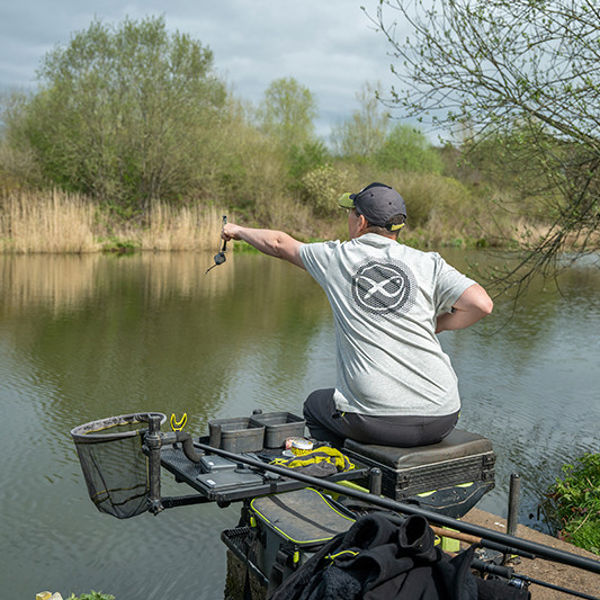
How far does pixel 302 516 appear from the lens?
234 centimetres

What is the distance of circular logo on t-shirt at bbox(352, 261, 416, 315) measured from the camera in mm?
2949

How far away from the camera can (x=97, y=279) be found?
46.9 feet

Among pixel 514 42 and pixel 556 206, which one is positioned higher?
pixel 514 42

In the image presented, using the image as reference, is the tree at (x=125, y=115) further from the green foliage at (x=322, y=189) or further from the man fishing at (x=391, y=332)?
the man fishing at (x=391, y=332)

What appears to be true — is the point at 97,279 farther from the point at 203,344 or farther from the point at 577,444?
the point at 577,444

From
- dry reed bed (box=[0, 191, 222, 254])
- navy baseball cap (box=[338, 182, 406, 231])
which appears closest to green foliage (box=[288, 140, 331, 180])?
dry reed bed (box=[0, 191, 222, 254])

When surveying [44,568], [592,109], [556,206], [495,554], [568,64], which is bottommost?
[44,568]

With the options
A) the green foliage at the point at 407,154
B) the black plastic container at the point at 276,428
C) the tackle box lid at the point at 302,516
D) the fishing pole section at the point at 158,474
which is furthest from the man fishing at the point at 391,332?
the green foliage at the point at 407,154

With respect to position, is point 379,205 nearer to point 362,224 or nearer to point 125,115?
point 362,224

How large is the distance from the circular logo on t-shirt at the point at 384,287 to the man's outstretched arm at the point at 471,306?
0.70 ft

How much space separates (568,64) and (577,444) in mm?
2806

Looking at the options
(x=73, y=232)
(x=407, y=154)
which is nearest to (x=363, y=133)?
(x=407, y=154)

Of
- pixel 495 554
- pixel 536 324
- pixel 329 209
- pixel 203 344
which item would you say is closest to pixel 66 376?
pixel 203 344

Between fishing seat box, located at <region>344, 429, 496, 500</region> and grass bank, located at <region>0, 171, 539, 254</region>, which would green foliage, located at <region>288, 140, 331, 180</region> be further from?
fishing seat box, located at <region>344, 429, 496, 500</region>
